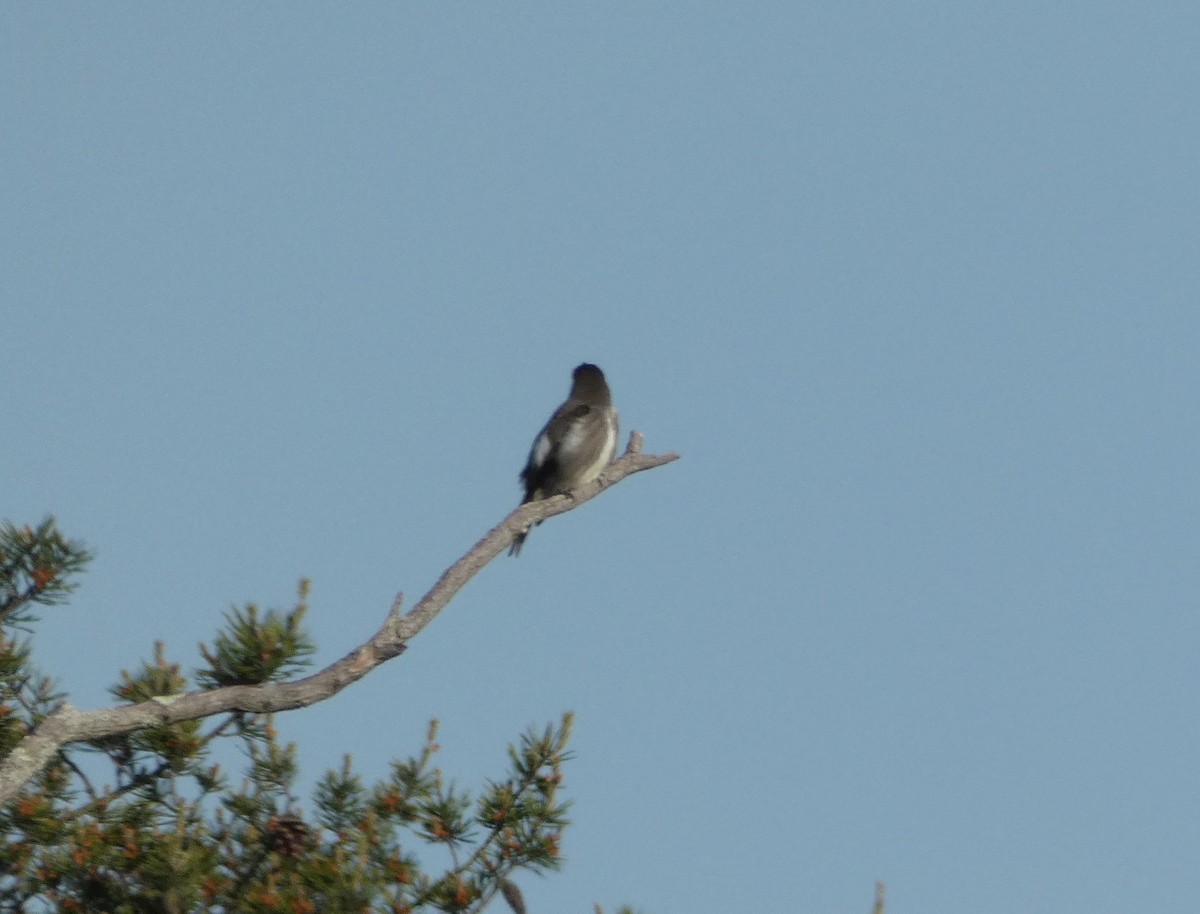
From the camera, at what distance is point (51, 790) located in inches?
194

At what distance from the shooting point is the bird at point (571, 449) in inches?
409

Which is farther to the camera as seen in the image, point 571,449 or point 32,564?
point 571,449

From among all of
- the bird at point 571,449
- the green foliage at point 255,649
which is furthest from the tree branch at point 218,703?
the bird at point 571,449

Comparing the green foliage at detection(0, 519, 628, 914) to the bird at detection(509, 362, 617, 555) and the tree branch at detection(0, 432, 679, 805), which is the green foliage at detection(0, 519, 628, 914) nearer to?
the tree branch at detection(0, 432, 679, 805)

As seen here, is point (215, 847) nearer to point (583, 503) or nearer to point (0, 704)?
point (0, 704)

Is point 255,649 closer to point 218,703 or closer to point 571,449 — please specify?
point 218,703

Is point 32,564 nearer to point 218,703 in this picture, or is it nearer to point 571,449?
point 218,703

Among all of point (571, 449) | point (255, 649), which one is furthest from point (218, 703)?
point (571, 449)

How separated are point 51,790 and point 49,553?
0.78m

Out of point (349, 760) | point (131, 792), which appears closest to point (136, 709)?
point (131, 792)

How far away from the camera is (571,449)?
10.4 meters

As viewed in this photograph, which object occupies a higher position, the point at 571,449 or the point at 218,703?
the point at 571,449

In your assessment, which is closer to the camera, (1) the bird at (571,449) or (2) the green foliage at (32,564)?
(2) the green foliage at (32,564)

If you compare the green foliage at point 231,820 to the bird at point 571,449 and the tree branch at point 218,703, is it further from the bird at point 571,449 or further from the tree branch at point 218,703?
the bird at point 571,449
